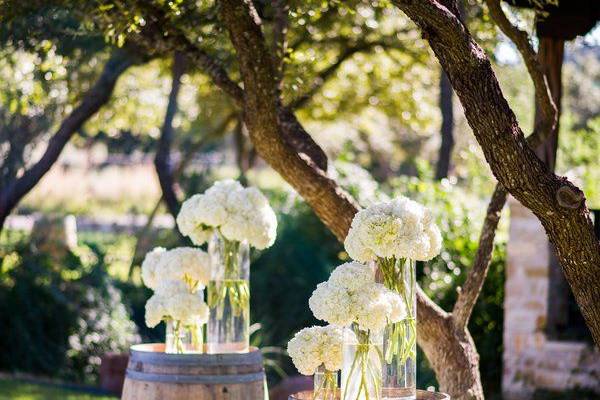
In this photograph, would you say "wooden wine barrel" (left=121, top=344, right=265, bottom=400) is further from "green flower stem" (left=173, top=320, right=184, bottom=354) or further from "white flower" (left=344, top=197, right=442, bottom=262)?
"white flower" (left=344, top=197, right=442, bottom=262)

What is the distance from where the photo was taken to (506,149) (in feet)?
12.6

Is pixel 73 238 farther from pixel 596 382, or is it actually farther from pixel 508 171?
pixel 508 171

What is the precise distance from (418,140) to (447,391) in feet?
70.9

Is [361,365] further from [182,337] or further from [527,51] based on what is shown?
[527,51]

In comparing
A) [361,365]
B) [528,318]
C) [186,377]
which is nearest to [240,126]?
[528,318]

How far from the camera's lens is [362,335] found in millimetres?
3758

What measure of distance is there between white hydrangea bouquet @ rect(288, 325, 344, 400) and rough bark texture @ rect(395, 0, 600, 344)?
86cm

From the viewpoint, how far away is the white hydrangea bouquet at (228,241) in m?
4.93

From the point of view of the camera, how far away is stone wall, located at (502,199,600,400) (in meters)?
7.70

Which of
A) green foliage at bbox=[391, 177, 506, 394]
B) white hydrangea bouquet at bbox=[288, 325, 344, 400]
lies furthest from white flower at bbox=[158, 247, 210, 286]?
green foliage at bbox=[391, 177, 506, 394]

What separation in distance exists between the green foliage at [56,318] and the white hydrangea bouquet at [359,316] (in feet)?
21.5

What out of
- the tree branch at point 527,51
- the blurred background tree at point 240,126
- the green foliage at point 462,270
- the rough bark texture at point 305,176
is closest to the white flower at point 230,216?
the rough bark texture at point 305,176

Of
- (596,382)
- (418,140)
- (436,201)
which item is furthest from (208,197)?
(418,140)

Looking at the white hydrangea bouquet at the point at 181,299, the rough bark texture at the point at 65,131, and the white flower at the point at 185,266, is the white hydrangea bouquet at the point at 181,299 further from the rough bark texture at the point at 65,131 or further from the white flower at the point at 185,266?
the rough bark texture at the point at 65,131
